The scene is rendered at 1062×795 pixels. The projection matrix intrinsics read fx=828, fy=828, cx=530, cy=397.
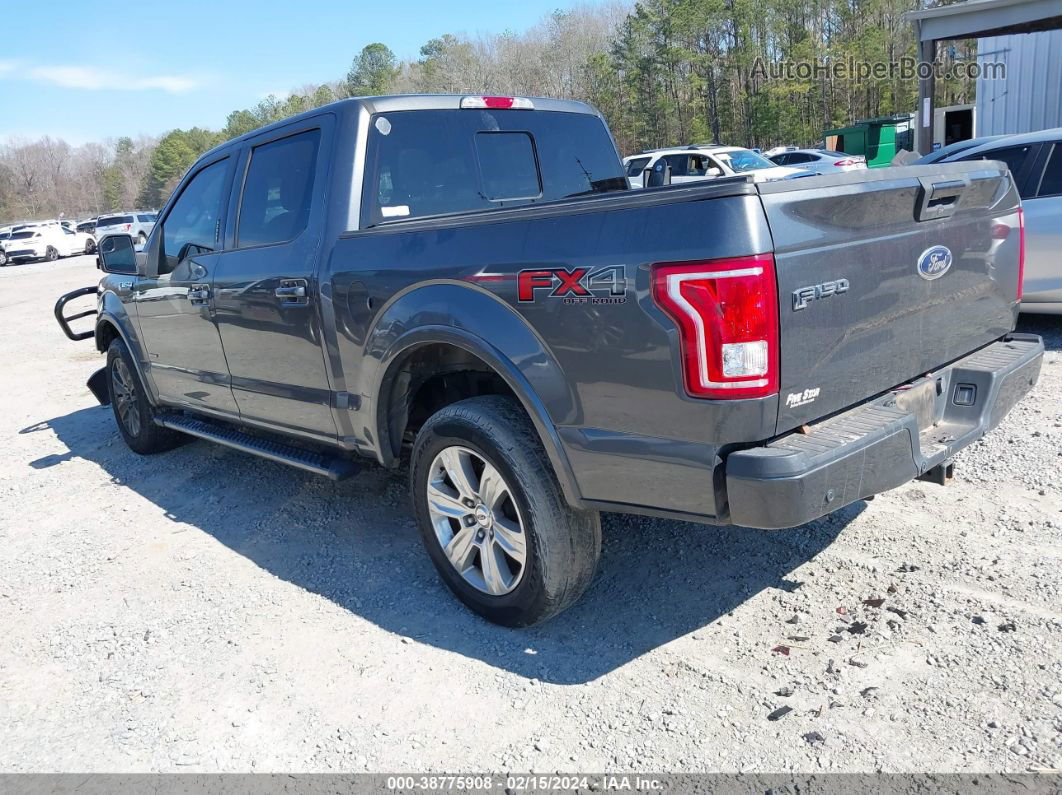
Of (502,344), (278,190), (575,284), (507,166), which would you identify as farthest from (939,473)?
(278,190)

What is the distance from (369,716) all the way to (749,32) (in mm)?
59289

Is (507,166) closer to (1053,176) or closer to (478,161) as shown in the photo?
(478,161)

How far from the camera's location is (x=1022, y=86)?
1995 cm

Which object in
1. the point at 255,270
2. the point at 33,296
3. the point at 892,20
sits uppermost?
the point at 892,20

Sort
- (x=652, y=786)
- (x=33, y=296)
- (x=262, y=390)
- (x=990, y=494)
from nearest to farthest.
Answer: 1. (x=652, y=786)
2. (x=990, y=494)
3. (x=262, y=390)
4. (x=33, y=296)

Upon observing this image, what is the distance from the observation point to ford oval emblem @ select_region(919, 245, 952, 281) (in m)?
2.94

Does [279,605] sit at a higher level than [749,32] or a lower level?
lower

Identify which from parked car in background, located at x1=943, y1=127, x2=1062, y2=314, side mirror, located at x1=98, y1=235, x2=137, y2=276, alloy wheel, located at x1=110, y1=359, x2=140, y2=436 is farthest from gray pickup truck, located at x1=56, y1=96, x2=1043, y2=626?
parked car in background, located at x1=943, y1=127, x2=1062, y2=314

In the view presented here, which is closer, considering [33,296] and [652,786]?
[652,786]

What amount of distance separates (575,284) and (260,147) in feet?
8.17

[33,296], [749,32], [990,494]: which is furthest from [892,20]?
[990,494]

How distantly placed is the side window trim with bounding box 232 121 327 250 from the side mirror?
4.31ft

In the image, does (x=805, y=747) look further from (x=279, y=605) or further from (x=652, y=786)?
(x=279, y=605)

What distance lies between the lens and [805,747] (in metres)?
2.49
